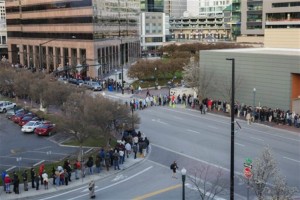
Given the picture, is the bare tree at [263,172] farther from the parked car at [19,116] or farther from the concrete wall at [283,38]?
the concrete wall at [283,38]

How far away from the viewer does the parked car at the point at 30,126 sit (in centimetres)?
3781

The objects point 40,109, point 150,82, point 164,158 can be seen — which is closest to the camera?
point 164,158

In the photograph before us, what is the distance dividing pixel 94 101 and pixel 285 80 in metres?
18.5

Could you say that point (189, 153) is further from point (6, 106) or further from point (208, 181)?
point (6, 106)

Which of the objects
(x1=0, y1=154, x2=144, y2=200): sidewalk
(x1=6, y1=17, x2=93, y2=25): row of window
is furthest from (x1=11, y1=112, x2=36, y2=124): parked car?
(x1=6, y1=17, x2=93, y2=25): row of window

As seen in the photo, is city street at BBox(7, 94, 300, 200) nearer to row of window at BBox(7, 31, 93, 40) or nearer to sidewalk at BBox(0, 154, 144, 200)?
sidewalk at BBox(0, 154, 144, 200)

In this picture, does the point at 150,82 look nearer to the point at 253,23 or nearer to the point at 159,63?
the point at 159,63

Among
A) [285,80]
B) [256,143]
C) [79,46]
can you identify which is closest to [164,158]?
[256,143]

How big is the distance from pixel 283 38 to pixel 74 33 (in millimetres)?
34815

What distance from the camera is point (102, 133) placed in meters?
29.0

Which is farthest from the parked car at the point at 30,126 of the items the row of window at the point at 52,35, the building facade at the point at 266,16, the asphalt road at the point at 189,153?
the building facade at the point at 266,16

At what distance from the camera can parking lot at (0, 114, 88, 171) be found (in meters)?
28.4

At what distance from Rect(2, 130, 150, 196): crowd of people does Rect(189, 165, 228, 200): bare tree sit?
181 inches

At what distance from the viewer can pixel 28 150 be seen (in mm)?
31656
